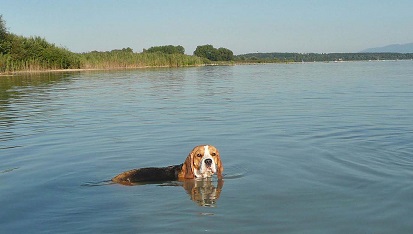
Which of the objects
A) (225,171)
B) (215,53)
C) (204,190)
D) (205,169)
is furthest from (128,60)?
(215,53)

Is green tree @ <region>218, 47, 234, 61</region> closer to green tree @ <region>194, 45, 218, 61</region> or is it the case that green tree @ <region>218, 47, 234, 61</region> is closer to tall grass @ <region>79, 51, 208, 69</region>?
green tree @ <region>194, 45, 218, 61</region>

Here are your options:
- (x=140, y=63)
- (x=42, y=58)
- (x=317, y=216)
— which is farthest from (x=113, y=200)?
(x=140, y=63)

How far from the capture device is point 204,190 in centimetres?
813

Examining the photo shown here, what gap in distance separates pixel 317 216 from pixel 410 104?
15138 millimetres

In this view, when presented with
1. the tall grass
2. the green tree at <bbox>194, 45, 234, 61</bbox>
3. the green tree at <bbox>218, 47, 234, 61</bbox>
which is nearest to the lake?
the tall grass

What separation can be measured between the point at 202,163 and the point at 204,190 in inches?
17.6

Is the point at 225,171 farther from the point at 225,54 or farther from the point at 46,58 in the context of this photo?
the point at 225,54

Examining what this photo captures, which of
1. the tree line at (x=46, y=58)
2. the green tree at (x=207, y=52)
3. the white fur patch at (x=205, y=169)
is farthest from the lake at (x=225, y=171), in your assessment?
the green tree at (x=207, y=52)

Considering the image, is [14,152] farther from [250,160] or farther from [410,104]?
[410,104]

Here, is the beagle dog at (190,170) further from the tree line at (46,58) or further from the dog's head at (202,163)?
the tree line at (46,58)

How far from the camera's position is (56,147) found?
12.3 m

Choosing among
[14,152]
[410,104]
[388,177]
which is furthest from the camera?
[410,104]

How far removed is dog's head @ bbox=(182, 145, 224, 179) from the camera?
819cm

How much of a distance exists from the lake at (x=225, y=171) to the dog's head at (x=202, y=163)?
222 mm
